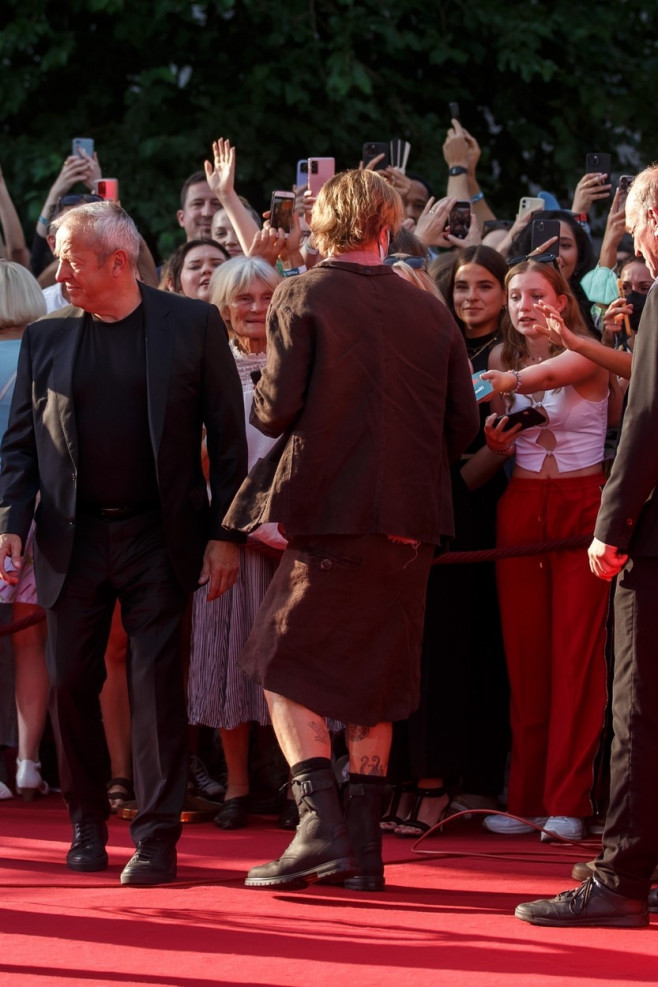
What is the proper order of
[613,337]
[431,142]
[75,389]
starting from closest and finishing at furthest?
[75,389], [613,337], [431,142]

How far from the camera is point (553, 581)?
6.54 meters

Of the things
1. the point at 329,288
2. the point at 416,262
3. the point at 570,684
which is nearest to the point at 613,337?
the point at 416,262

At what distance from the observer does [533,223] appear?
280 inches

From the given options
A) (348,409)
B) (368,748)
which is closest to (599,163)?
(348,409)

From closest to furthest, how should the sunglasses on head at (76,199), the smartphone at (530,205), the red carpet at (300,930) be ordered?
the red carpet at (300,930) → the sunglasses on head at (76,199) → the smartphone at (530,205)

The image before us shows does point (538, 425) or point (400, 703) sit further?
point (538, 425)

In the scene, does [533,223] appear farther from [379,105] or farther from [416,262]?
[379,105]

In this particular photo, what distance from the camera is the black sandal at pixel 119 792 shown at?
6.89 metres

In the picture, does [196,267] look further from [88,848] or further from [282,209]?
[88,848]

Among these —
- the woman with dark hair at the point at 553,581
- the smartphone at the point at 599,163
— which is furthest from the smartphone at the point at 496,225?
the woman with dark hair at the point at 553,581

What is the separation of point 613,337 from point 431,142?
201 inches

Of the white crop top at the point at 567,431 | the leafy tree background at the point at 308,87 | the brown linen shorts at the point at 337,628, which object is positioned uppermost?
the leafy tree background at the point at 308,87

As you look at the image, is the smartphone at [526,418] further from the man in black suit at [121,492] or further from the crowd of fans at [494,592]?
the man in black suit at [121,492]

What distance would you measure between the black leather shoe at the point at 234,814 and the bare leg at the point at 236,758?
0.14ft
